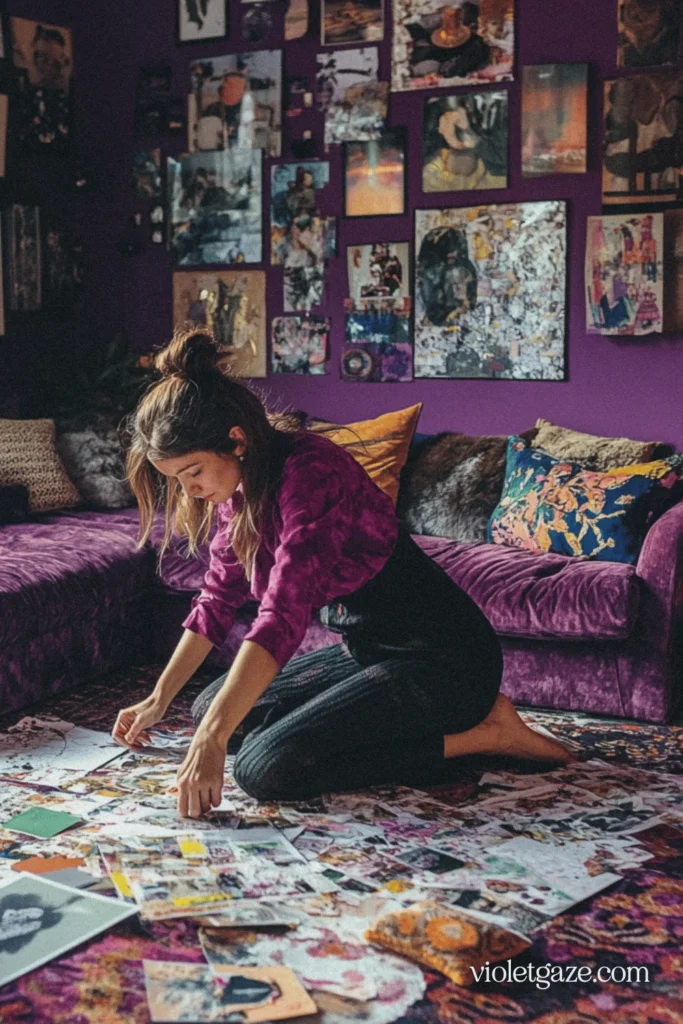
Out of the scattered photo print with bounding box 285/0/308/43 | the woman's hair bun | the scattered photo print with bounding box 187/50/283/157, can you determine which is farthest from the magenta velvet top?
the scattered photo print with bounding box 285/0/308/43

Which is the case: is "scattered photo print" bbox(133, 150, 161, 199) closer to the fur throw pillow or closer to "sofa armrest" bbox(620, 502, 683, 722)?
the fur throw pillow

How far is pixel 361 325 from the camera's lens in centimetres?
447

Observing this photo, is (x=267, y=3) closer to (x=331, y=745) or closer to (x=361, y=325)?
(x=361, y=325)

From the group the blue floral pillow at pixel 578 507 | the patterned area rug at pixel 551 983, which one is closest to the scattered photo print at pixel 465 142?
the blue floral pillow at pixel 578 507

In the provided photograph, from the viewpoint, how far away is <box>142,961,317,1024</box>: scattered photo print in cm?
176

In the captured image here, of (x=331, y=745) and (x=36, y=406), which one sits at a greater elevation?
(x=36, y=406)

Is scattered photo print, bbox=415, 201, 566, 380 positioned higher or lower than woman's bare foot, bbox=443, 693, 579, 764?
higher

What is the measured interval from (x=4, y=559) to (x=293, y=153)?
6.55 ft

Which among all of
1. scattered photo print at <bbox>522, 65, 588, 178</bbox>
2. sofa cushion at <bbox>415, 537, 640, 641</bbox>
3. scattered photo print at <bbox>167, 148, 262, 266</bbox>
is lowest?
sofa cushion at <bbox>415, 537, 640, 641</bbox>

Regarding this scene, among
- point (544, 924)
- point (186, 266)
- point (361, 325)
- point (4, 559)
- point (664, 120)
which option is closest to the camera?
point (544, 924)

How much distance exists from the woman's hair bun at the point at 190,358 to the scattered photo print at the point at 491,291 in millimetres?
2015

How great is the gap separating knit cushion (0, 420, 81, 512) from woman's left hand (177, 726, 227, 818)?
2029 millimetres

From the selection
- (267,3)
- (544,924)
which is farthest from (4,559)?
(267,3)

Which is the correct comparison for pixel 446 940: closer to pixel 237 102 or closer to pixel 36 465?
pixel 36 465
